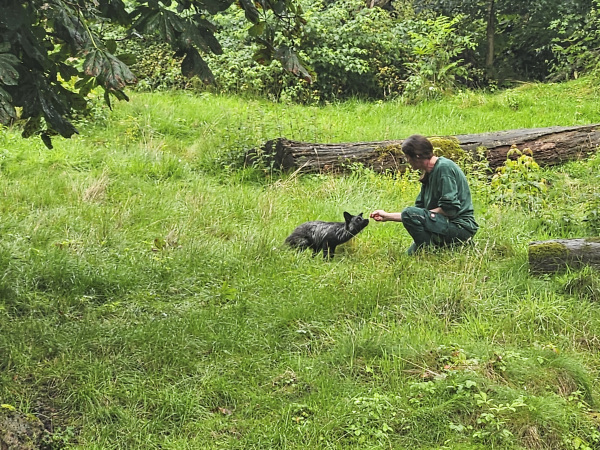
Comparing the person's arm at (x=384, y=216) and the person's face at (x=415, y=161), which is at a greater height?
the person's face at (x=415, y=161)

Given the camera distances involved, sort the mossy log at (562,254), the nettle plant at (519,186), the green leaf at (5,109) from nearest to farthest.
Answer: the green leaf at (5,109), the mossy log at (562,254), the nettle plant at (519,186)

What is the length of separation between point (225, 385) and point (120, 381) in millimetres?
744

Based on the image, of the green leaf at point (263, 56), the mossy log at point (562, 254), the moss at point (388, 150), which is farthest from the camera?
the moss at point (388, 150)

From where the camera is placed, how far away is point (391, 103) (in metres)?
14.8

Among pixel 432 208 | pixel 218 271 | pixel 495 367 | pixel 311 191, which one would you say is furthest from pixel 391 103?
pixel 495 367

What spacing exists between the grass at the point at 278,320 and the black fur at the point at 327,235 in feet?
0.83

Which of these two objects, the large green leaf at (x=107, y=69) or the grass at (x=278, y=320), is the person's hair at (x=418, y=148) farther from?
the large green leaf at (x=107, y=69)

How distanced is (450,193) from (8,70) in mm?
4512

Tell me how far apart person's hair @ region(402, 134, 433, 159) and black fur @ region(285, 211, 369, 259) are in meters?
0.90

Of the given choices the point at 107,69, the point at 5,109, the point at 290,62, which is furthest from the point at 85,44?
the point at 290,62

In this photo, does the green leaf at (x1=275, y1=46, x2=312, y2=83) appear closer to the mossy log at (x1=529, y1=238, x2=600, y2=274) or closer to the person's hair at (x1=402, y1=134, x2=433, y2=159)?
the person's hair at (x1=402, y1=134, x2=433, y2=159)

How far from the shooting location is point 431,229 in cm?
690

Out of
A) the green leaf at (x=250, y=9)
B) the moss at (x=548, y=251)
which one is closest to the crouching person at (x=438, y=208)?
the moss at (x=548, y=251)

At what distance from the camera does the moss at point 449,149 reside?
10133 mm
